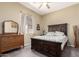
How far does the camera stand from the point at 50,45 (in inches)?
77.6

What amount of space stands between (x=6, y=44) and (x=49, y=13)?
4.75 feet

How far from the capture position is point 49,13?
176cm

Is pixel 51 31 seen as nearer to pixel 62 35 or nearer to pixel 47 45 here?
pixel 62 35

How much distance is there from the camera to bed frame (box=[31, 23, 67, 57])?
5.55ft

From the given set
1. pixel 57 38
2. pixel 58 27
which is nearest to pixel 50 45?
pixel 57 38

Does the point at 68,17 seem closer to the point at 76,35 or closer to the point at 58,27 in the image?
the point at 58,27

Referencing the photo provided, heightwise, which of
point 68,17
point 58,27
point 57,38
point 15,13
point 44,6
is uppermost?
point 44,6

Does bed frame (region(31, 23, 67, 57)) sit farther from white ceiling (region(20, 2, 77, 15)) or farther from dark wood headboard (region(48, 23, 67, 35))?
white ceiling (region(20, 2, 77, 15))

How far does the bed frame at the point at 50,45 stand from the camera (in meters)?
1.69

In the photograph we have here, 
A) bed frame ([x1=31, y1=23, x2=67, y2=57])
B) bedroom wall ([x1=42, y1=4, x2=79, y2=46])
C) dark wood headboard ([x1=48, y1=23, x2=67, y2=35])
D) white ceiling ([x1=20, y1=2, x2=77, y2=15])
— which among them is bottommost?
bed frame ([x1=31, y1=23, x2=67, y2=57])

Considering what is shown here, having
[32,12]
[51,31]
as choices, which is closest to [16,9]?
[32,12]

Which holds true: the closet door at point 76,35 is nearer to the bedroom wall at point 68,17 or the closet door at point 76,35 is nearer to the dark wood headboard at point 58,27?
Result: the bedroom wall at point 68,17

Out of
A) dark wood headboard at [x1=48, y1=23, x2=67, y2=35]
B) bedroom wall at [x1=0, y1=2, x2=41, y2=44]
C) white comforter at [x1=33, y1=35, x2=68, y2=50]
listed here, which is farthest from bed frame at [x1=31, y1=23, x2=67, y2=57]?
bedroom wall at [x1=0, y1=2, x2=41, y2=44]

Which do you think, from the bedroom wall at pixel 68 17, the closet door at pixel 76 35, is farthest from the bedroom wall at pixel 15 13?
the closet door at pixel 76 35
